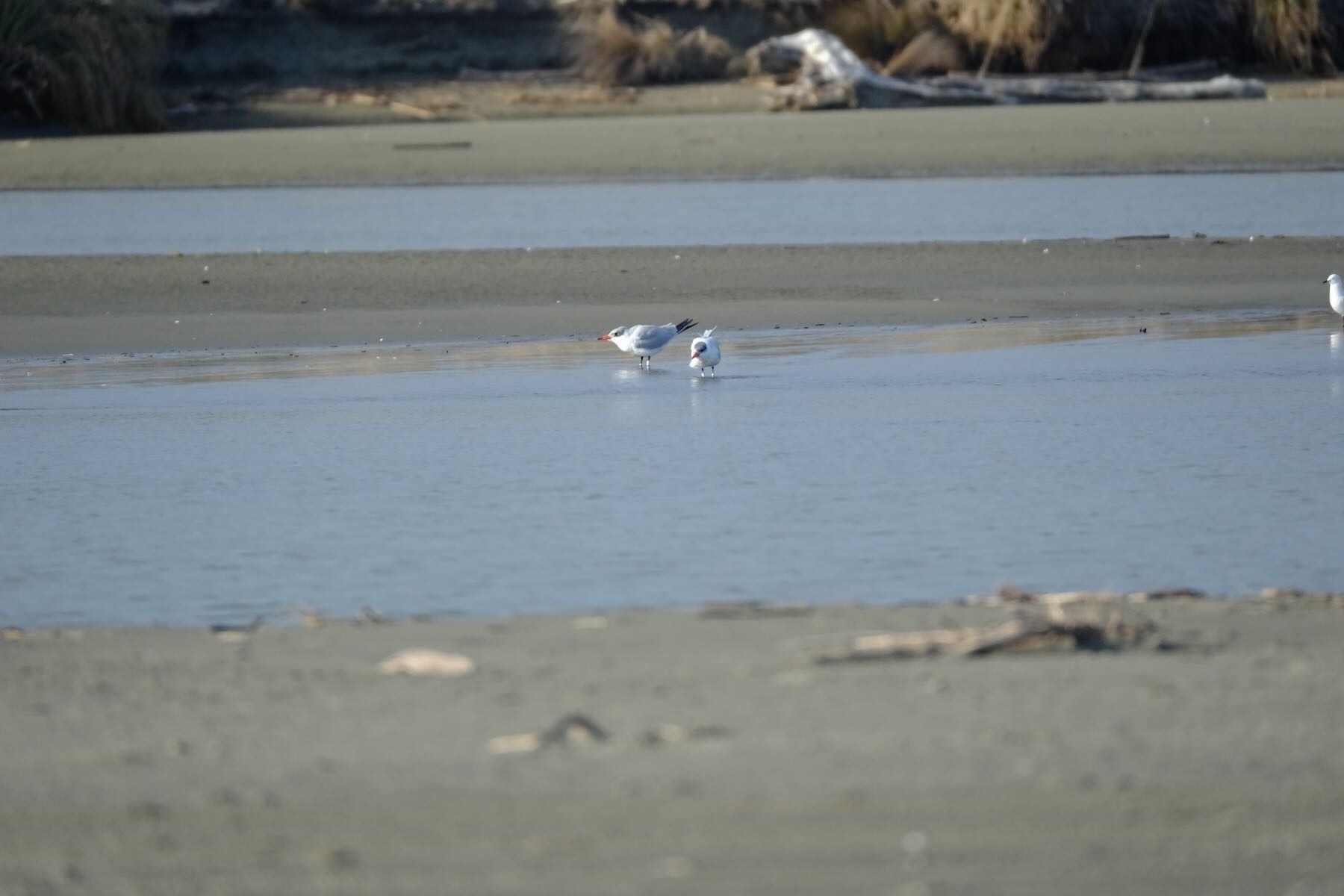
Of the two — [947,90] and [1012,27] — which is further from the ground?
[1012,27]

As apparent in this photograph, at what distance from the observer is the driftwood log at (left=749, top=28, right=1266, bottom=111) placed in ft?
82.5

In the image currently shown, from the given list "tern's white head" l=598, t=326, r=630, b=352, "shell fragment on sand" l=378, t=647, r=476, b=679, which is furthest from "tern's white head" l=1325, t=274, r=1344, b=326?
"shell fragment on sand" l=378, t=647, r=476, b=679

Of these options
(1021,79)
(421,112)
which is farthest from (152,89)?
(1021,79)

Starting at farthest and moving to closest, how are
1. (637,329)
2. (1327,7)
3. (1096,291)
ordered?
(1327,7), (1096,291), (637,329)

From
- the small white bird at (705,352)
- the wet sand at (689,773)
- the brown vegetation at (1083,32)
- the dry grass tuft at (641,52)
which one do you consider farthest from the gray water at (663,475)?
the brown vegetation at (1083,32)

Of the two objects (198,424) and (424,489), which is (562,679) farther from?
(198,424)

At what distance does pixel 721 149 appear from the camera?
21.8 metres

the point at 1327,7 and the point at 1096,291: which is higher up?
the point at 1327,7

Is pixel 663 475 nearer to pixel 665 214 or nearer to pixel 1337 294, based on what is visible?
pixel 1337 294

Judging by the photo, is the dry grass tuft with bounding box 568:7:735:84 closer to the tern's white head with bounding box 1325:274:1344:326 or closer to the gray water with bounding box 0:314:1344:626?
the gray water with bounding box 0:314:1344:626

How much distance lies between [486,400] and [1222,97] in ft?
57.8

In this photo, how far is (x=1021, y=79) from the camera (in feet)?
84.1

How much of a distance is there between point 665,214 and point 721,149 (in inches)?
147

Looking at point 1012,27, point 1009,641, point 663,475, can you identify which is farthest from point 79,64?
point 1009,641
